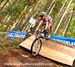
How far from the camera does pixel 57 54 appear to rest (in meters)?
9.29

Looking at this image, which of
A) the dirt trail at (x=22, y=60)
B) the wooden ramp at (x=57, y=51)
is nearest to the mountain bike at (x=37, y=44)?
the dirt trail at (x=22, y=60)

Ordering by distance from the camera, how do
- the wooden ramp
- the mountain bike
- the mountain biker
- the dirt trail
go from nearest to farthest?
the dirt trail
the wooden ramp
the mountain bike
the mountain biker

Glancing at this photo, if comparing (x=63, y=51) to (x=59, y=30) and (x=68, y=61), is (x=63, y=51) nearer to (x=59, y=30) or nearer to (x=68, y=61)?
(x=68, y=61)

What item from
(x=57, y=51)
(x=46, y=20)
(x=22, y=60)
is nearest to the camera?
(x=22, y=60)

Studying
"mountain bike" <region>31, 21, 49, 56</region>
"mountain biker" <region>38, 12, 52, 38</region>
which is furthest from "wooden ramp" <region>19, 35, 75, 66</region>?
"mountain biker" <region>38, 12, 52, 38</region>

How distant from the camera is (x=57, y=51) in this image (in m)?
9.55

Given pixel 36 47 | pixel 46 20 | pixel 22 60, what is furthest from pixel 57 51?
pixel 22 60

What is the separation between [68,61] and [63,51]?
2.85 ft

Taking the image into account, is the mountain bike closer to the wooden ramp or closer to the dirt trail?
the dirt trail

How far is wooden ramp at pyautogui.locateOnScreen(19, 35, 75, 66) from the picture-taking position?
886cm

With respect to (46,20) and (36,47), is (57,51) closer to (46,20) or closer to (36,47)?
(36,47)

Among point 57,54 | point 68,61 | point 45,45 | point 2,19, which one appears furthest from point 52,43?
point 2,19

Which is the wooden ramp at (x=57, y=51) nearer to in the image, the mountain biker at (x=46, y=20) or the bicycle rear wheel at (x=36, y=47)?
the bicycle rear wheel at (x=36, y=47)

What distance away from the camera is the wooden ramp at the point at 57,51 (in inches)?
349
